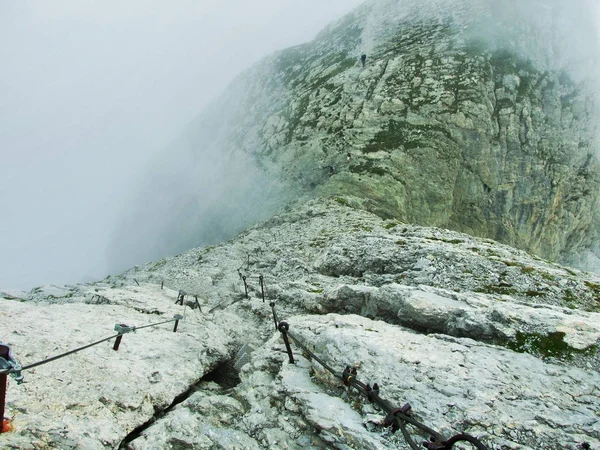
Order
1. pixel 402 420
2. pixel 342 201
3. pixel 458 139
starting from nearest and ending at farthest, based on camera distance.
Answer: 1. pixel 402 420
2. pixel 342 201
3. pixel 458 139

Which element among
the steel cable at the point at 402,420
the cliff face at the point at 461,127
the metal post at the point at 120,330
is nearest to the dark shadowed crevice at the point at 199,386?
the metal post at the point at 120,330

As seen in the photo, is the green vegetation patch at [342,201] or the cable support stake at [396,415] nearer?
the cable support stake at [396,415]

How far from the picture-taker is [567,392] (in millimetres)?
7836

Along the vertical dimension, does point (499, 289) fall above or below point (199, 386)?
below

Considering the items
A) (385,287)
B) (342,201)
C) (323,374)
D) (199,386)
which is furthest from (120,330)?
(342,201)

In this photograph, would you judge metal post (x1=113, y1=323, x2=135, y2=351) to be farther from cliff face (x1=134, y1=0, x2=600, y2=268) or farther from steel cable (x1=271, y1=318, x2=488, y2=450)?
cliff face (x1=134, y1=0, x2=600, y2=268)

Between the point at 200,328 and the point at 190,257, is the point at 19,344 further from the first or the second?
the point at 190,257

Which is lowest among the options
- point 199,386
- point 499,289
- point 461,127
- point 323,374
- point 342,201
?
point 342,201

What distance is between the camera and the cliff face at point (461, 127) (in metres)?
64.0

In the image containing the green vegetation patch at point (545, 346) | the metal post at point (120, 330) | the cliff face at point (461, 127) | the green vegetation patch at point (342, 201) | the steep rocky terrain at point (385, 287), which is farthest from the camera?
the cliff face at point (461, 127)

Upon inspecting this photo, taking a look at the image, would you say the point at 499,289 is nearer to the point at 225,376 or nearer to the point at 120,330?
the point at 225,376

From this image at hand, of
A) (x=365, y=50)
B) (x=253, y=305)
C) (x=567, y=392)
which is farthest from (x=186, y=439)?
(x=365, y=50)

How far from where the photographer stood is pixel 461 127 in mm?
67000

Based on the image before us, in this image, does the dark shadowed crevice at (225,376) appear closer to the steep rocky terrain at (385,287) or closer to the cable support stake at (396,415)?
the steep rocky terrain at (385,287)
